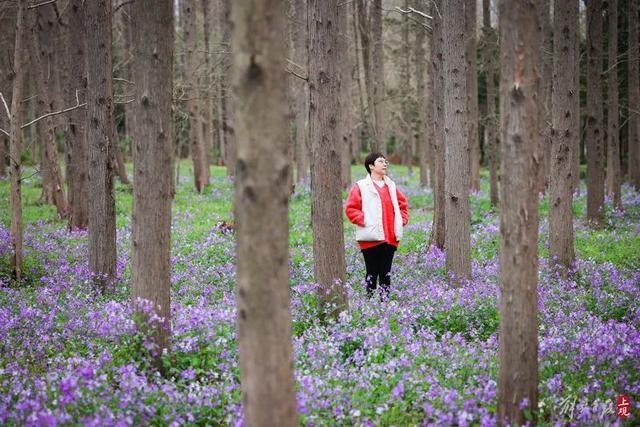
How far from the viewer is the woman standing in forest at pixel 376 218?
8398 millimetres

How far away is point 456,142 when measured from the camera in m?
8.91

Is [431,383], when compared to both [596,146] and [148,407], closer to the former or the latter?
[148,407]

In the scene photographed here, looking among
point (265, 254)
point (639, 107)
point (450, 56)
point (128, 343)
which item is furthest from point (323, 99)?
point (639, 107)

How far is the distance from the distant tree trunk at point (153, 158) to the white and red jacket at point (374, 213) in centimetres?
343

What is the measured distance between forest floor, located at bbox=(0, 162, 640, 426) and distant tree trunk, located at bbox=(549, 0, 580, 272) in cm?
Answer: 58

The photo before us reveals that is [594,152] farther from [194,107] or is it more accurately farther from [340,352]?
[194,107]

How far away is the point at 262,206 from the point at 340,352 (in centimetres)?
311

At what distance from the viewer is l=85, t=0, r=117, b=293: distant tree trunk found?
8469 mm

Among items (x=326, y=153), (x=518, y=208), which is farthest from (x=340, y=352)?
(x=518, y=208)

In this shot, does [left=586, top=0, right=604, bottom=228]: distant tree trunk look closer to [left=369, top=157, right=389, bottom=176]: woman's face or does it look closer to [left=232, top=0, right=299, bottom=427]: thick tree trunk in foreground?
[left=369, top=157, right=389, bottom=176]: woman's face

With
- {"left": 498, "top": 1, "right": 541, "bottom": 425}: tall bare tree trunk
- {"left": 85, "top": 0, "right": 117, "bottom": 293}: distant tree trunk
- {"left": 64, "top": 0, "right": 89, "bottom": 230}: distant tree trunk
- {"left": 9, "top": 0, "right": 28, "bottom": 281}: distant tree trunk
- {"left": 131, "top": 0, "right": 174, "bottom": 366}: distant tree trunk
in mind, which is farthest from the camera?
{"left": 64, "top": 0, "right": 89, "bottom": 230}: distant tree trunk

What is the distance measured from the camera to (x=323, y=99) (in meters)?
6.86

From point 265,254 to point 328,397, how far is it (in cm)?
206

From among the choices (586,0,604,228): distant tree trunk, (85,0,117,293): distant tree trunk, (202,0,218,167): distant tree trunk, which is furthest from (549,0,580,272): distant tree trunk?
(202,0,218,167): distant tree trunk
